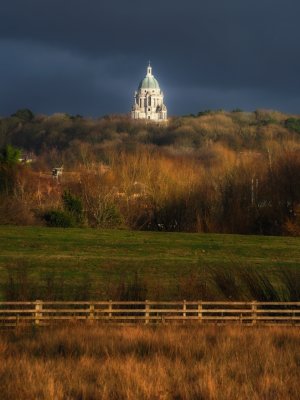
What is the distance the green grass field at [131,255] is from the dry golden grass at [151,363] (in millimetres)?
7828

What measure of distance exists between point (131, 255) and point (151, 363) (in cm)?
3093

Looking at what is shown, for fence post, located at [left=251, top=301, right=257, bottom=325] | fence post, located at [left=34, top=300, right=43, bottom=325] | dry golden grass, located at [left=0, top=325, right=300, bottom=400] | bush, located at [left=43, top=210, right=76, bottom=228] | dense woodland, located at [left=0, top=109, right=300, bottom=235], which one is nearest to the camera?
dry golden grass, located at [left=0, top=325, right=300, bottom=400]

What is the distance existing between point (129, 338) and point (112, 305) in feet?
15.7

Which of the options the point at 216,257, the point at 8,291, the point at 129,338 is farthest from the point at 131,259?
the point at 129,338

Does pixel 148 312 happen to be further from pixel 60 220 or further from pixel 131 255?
pixel 60 220

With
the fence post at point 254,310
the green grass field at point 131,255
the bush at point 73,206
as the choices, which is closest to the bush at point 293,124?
the bush at point 73,206

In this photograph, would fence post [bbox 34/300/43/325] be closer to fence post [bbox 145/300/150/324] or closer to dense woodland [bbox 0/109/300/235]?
fence post [bbox 145/300/150/324]

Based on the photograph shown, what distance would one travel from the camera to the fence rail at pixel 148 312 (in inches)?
1010

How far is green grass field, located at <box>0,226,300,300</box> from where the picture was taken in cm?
3825

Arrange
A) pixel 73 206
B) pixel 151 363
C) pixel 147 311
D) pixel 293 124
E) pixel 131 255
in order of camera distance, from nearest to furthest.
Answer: pixel 151 363
pixel 147 311
pixel 131 255
pixel 73 206
pixel 293 124

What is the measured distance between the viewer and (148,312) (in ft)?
85.0

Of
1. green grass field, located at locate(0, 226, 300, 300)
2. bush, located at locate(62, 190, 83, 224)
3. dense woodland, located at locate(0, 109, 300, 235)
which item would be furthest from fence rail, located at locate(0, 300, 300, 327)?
bush, located at locate(62, 190, 83, 224)

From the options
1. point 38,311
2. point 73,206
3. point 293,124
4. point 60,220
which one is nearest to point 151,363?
point 38,311

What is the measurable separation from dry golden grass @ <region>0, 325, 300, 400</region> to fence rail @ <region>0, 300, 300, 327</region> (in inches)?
41.4
